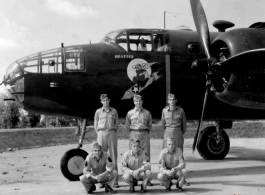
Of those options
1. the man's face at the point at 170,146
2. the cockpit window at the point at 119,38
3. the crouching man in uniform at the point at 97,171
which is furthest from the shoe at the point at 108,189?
the cockpit window at the point at 119,38

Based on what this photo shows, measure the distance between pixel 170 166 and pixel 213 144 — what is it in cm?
649

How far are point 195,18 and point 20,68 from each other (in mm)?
5154

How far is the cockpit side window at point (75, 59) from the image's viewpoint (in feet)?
33.4

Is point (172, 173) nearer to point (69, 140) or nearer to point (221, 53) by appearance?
point (221, 53)

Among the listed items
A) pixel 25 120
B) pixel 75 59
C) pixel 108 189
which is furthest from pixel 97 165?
pixel 25 120

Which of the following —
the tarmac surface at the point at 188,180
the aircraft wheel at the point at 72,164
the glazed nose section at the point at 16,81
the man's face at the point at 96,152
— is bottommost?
the tarmac surface at the point at 188,180

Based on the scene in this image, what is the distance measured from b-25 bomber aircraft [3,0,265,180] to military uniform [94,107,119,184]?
1.03m

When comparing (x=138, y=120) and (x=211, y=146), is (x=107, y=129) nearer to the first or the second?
(x=138, y=120)

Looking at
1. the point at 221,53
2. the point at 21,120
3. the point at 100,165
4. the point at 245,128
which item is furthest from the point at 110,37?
the point at 21,120

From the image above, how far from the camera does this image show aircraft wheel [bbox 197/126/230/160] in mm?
13811

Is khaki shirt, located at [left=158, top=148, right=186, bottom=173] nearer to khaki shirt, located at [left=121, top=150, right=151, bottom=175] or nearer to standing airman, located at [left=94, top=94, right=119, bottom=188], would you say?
khaki shirt, located at [left=121, top=150, right=151, bottom=175]

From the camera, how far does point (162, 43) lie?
36.6 feet

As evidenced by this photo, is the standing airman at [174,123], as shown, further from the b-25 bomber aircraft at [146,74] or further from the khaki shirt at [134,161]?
the khaki shirt at [134,161]

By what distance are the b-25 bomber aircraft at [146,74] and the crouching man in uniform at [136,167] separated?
1.95 m
